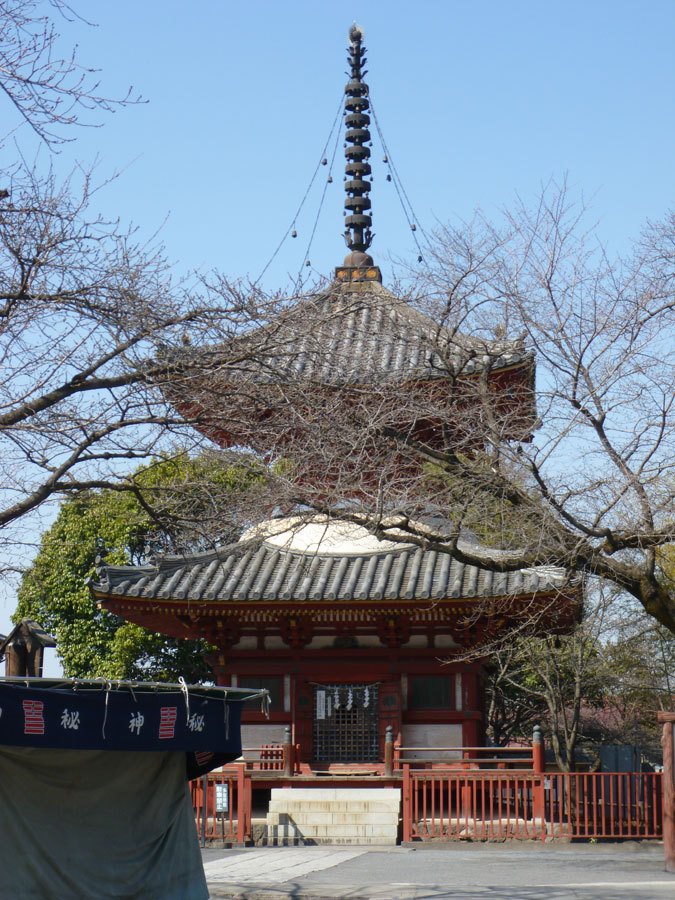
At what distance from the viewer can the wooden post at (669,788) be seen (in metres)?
12.9

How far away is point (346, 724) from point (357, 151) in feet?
43.6

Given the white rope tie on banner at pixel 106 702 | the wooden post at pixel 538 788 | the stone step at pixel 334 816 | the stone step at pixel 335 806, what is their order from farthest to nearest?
the stone step at pixel 335 806, the stone step at pixel 334 816, the wooden post at pixel 538 788, the white rope tie on banner at pixel 106 702

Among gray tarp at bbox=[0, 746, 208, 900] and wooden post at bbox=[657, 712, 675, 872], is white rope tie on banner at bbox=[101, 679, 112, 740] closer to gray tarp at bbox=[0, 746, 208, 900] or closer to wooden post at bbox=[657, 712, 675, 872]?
gray tarp at bbox=[0, 746, 208, 900]

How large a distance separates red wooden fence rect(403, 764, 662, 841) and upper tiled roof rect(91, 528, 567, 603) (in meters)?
3.04

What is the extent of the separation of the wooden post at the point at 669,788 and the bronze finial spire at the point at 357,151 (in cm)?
1307

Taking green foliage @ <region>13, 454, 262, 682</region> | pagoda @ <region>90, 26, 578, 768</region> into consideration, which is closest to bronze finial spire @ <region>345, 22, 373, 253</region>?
pagoda @ <region>90, 26, 578, 768</region>

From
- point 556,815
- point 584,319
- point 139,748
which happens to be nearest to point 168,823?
point 139,748

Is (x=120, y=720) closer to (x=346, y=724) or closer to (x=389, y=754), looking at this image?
(x=389, y=754)

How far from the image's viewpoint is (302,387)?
368 inches

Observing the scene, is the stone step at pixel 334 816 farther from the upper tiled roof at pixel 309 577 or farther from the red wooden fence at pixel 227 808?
the upper tiled roof at pixel 309 577

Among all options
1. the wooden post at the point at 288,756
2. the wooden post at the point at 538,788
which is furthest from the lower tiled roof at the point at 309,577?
the wooden post at the point at 538,788

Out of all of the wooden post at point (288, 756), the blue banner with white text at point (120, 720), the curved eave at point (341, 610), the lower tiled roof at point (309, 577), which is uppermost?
the lower tiled roof at point (309, 577)

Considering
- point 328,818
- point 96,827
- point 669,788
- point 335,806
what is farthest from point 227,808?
point 96,827

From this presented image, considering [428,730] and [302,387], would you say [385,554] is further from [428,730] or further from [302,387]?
[302,387]
